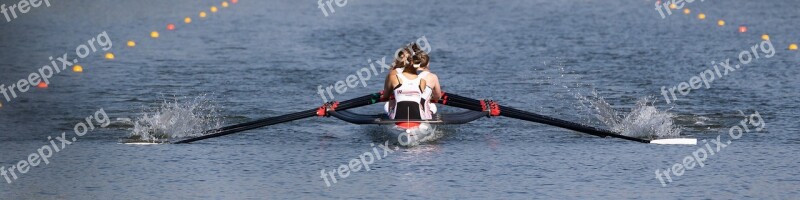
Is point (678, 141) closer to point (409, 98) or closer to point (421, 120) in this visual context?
point (421, 120)

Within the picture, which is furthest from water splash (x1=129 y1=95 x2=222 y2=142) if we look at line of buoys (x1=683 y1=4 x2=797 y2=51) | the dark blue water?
line of buoys (x1=683 y1=4 x2=797 y2=51)

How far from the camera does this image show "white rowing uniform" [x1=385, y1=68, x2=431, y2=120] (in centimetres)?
2077

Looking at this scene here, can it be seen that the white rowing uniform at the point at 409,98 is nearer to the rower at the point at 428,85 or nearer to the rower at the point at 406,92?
the rower at the point at 406,92

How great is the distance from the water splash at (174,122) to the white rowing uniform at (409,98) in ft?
8.76

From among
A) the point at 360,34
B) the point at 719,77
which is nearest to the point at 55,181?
the point at 719,77

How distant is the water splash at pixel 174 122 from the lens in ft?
71.1

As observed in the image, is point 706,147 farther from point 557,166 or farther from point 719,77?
point 719,77

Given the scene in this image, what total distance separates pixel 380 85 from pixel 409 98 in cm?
664

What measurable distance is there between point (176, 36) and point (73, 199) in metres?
17.1

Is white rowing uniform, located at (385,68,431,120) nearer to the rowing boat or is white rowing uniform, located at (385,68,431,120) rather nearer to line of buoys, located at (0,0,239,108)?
the rowing boat

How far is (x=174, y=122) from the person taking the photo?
2212 centimetres

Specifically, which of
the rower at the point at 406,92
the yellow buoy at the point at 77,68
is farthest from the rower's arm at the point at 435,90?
the yellow buoy at the point at 77,68

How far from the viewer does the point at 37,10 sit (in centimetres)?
3872

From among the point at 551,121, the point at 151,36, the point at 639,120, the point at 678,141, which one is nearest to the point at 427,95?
the point at 551,121
